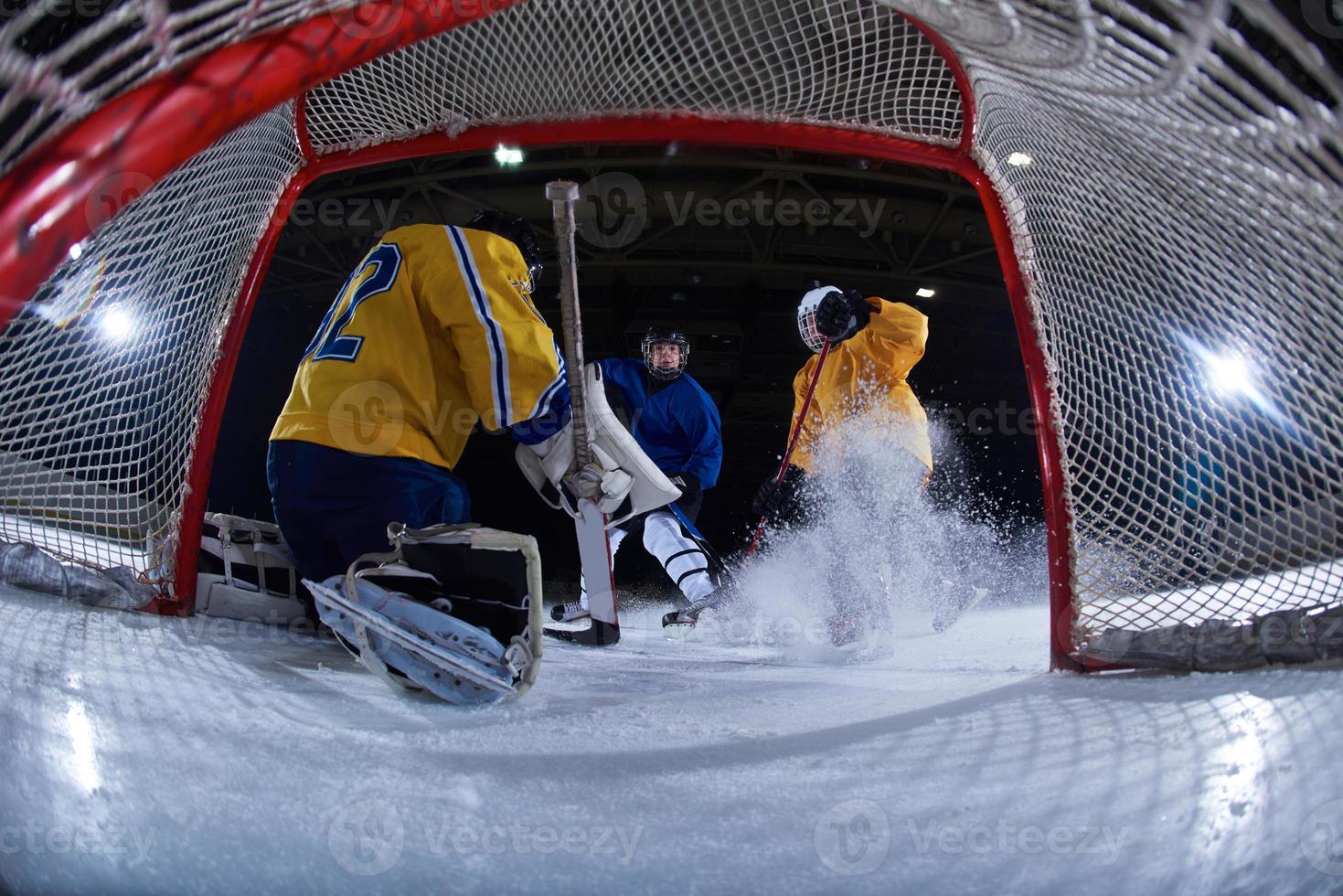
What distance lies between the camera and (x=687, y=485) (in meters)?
3.32

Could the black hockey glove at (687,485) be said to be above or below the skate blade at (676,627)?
above

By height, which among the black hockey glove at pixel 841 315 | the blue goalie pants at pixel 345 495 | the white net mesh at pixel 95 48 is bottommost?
the blue goalie pants at pixel 345 495

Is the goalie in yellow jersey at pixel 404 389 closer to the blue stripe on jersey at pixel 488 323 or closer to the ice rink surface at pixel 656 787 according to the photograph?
the blue stripe on jersey at pixel 488 323

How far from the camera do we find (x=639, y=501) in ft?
5.77

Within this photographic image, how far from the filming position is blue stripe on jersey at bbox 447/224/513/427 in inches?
48.6

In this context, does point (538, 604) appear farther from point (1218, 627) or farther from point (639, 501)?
point (1218, 627)

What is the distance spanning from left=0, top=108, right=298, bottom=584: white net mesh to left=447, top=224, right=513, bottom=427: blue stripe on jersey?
0.73m

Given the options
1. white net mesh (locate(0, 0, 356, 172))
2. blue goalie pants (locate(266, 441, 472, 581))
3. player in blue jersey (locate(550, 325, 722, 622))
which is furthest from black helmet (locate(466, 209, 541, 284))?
player in blue jersey (locate(550, 325, 722, 622))

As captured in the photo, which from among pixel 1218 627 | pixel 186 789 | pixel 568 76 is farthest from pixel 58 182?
pixel 1218 627

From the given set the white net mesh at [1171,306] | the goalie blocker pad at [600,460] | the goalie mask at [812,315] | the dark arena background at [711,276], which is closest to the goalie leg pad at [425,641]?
the goalie blocker pad at [600,460]

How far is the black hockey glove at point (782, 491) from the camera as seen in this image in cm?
318

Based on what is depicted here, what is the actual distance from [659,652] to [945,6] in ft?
5.37

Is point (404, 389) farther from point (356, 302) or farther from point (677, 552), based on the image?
point (677, 552)

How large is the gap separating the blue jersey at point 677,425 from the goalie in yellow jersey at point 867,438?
0.52 meters
